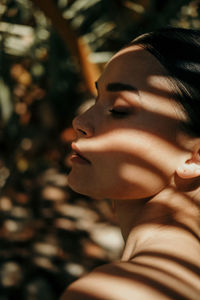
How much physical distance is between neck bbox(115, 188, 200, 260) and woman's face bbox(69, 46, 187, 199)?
1.7 inches

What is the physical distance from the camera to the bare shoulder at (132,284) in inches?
25.3

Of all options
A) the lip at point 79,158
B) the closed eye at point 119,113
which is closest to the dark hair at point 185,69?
the closed eye at point 119,113

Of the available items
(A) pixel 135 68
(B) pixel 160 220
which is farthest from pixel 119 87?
(B) pixel 160 220

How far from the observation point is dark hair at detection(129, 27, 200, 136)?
3.04ft

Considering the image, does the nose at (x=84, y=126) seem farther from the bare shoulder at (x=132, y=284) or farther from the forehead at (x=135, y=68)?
the bare shoulder at (x=132, y=284)

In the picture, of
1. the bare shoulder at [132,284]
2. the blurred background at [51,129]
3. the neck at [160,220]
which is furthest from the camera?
the blurred background at [51,129]

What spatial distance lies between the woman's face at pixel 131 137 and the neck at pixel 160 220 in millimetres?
43

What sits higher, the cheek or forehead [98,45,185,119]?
forehead [98,45,185,119]

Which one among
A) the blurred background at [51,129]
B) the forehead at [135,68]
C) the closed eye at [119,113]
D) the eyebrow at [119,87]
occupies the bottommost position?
the blurred background at [51,129]

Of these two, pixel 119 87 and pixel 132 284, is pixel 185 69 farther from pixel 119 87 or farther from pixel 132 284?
pixel 132 284

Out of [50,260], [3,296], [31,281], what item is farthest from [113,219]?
[3,296]

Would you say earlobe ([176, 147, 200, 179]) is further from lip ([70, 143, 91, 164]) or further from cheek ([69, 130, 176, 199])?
lip ([70, 143, 91, 164])

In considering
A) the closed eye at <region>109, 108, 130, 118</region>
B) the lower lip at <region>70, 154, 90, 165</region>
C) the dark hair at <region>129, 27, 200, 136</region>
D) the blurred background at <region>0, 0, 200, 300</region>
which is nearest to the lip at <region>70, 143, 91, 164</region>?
the lower lip at <region>70, 154, 90, 165</region>

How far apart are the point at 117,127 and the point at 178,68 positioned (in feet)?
0.65
